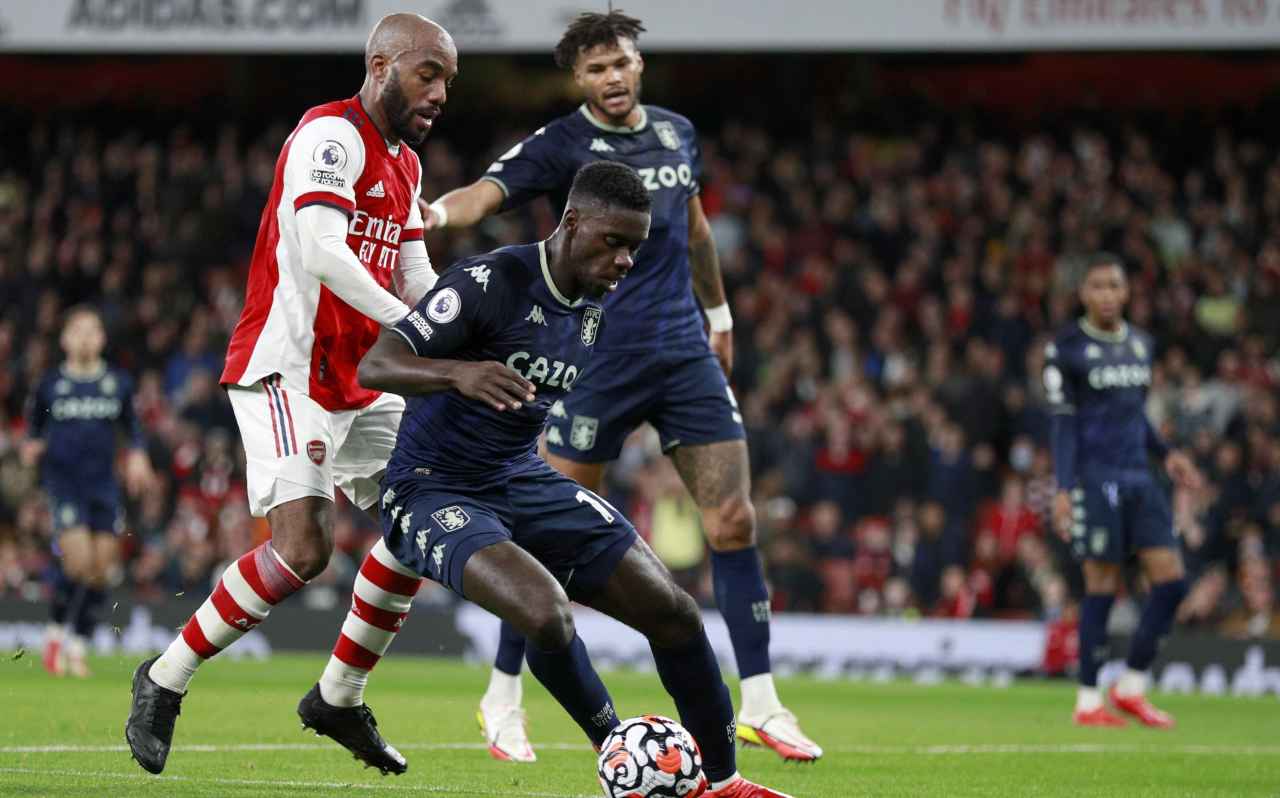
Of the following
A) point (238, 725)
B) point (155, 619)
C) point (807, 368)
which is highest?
point (807, 368)

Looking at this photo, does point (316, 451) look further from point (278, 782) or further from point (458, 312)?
point (278, 782)

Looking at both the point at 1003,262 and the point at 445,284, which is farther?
the point at 1003,262

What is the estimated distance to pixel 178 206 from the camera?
22922 mm

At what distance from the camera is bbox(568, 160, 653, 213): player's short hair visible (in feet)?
18.8

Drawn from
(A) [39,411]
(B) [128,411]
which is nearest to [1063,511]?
(B) [128,411]

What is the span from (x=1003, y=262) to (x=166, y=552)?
911 cm

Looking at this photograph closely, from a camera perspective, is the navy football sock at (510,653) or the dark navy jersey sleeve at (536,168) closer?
the dark navy jersey sleeve at (536,168)

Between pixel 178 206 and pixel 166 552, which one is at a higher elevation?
pixel 178 206

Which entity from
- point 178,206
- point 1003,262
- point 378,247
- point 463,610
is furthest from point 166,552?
point 378,247

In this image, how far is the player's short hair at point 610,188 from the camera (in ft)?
18.8

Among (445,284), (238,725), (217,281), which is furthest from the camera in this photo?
(217,281)

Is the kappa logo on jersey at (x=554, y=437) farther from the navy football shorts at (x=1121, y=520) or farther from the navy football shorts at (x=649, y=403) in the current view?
the navy football shorts at (x=1121, y=520)

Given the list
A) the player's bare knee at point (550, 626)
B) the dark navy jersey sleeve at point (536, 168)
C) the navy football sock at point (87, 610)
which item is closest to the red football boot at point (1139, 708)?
the dark navy jersey sleeve at point (536, 168)

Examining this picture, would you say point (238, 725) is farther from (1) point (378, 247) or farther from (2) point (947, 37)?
(2) point (947, 37)
